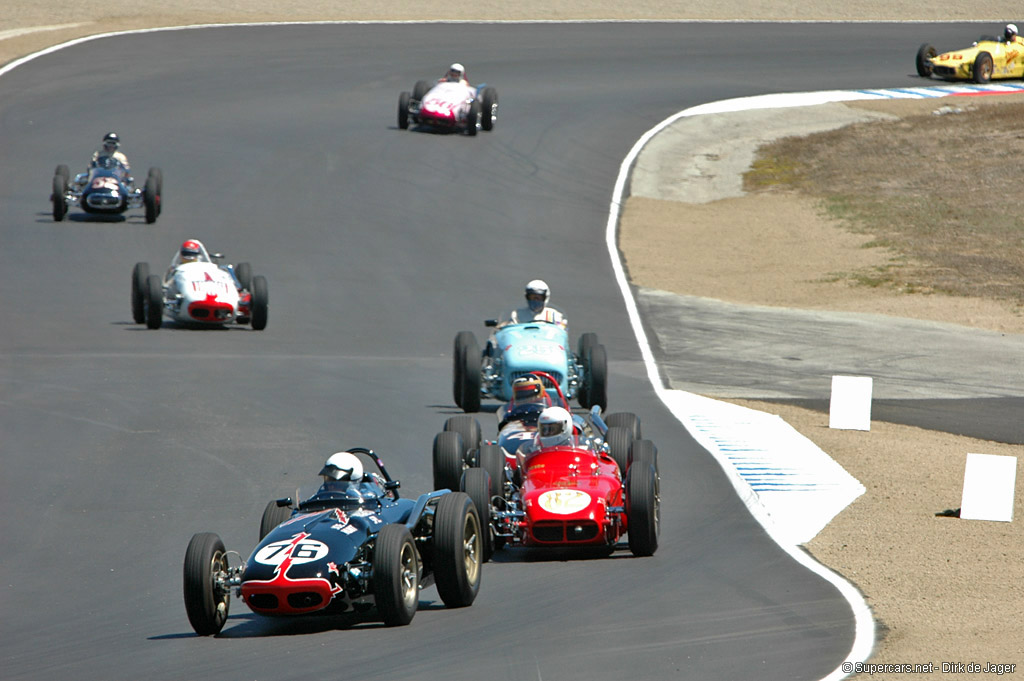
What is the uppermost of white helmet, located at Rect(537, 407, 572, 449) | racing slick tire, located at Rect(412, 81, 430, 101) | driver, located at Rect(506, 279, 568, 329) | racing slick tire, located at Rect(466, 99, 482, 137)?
racing slick tire, located at Rect(412, 81, 430, 101)

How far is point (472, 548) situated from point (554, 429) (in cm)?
292

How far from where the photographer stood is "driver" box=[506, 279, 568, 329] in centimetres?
2195

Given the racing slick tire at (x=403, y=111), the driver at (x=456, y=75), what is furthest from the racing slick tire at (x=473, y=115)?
the racing slick tire at (x=403, y=111)

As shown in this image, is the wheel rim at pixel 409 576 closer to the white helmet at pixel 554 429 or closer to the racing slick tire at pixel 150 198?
the white helmet at pixel 554 429

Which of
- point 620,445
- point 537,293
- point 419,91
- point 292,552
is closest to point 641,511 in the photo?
point 620,445

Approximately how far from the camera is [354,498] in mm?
12570

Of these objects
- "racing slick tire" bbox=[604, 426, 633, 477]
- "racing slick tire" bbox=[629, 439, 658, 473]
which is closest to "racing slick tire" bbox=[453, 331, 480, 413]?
"racing slick tire" bbox=[604, 426, 633, 477]

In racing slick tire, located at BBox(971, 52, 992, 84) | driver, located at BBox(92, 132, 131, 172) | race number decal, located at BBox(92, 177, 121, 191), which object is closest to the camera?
driver, located at BBox(92, 132, 131, 172)

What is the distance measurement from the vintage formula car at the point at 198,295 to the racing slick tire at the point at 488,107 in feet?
56.4

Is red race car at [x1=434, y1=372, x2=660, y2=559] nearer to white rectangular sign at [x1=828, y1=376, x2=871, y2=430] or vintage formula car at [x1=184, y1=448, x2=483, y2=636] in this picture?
vintage formula car at [x1=184, y1=448, x2=483, y2=636]

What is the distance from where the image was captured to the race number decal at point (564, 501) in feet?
46.0

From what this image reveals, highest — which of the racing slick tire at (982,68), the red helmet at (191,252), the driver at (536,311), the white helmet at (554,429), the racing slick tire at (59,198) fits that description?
the racing slick tire at (982,68)

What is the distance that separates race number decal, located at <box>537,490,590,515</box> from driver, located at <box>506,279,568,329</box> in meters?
7.88

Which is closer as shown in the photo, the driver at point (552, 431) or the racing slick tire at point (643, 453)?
the racing slick tire at point (643, 453)
